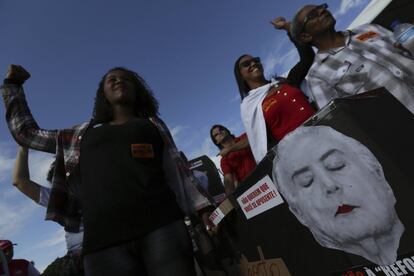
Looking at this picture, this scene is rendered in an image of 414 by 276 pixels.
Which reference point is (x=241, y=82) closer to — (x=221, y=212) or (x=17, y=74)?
(x=221, y=212)

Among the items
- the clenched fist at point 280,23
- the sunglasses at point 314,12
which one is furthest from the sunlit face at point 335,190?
the clenched fist at point 280,23

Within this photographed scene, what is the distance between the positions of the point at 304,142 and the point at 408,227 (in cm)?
51

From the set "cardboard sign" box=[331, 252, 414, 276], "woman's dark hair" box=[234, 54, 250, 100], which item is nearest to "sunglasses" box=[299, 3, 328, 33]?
"woman's dark hair" box=[234, 54, 250, 100]

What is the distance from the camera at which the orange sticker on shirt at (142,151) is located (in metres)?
1.81

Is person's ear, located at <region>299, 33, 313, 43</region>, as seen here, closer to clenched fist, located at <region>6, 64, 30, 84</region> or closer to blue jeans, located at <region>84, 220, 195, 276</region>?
blue jeans, located at <region>84, 220, 195, 276</region>

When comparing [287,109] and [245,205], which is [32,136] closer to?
[245,205]

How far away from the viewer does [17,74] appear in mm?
2080

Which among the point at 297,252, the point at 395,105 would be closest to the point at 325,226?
the point at 297,252

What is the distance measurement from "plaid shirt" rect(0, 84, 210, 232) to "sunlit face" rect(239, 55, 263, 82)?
4.55 ft

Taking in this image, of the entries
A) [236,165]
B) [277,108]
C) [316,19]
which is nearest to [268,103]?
[277,108]

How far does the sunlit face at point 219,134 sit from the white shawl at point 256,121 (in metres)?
2.13

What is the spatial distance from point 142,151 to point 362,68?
1.40 meters

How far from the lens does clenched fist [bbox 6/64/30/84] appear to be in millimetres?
2051

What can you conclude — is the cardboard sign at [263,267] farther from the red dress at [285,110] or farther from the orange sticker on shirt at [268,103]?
the orange sticker on shirt at [268,103]
